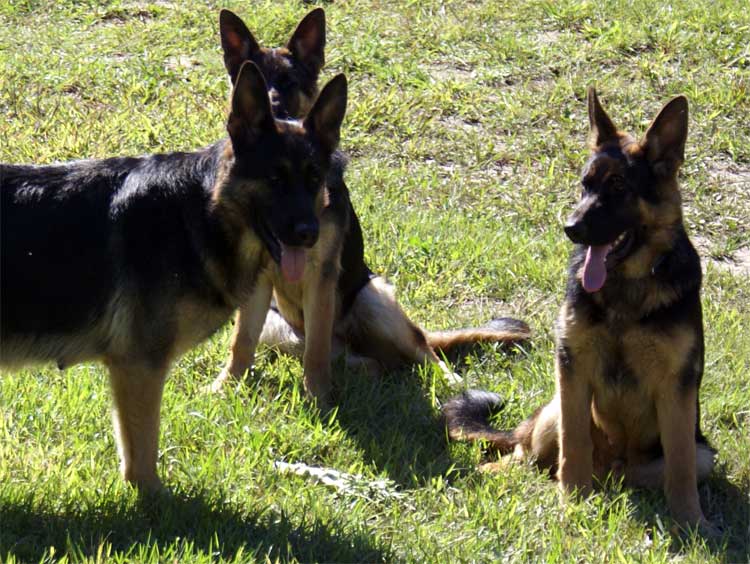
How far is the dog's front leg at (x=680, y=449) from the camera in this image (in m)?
5.44

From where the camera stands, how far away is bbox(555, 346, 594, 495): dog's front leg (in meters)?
5.55

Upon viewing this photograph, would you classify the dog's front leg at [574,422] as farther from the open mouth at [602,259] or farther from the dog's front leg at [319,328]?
the dog's front leg at [319,328]

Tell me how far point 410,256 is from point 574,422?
2956 millimetres

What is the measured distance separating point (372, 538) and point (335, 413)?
1315mm

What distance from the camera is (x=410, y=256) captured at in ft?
27.3

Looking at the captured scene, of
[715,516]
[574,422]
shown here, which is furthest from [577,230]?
[715,516]

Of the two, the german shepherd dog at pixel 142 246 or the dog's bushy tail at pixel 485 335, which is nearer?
the german shepherd dog at pixel 142 246

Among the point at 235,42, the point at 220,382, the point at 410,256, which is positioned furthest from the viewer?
the point at 410,256

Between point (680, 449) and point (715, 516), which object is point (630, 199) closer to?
point (680, 449)

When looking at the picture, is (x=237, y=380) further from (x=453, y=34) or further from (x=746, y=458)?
(x=453, y=34)

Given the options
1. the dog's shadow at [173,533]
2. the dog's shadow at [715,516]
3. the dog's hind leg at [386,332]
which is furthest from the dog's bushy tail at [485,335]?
the dog's shadow at [173,533]

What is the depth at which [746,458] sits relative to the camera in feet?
19.9

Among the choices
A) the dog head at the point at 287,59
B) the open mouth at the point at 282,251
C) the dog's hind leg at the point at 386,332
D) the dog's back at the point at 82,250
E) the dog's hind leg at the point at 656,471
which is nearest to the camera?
the dog's back at the point at 82,250

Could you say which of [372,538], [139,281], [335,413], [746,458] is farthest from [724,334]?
[139,281]
